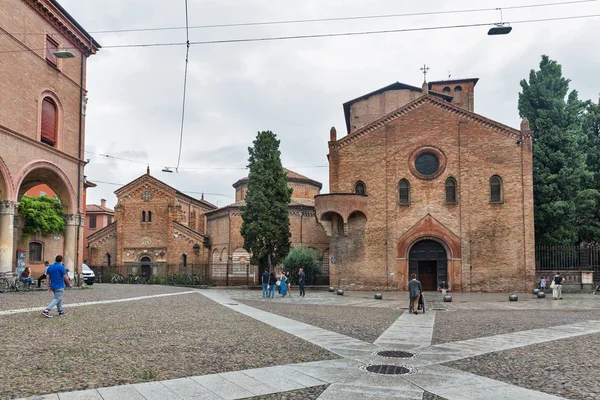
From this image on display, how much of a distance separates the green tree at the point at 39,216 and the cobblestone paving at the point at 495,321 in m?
22.6

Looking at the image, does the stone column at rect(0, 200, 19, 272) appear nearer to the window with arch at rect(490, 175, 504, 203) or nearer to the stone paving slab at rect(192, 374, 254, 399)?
the stone paving slab at rect(192, 374, 254, 399)

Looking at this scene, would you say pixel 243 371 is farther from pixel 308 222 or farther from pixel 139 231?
pixel 139 231

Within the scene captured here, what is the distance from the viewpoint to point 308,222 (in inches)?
1561

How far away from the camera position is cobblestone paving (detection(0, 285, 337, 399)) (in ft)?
20.4

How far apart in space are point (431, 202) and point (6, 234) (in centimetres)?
2163

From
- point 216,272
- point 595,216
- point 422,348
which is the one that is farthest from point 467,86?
point 422,348

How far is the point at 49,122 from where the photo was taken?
22172mm

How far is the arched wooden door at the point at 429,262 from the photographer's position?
1101 inches

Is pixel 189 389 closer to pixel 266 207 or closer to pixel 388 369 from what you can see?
pixel 388 369

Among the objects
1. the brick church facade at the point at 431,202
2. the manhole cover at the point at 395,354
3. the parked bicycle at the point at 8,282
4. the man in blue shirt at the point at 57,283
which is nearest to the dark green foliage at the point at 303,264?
the brick church facade at the point at 431,202

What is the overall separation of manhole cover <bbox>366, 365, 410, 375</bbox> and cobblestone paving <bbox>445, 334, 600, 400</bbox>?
0.89 metres

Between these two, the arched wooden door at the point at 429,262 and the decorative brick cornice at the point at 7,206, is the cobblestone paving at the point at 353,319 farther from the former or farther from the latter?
the decorative brick cornice at the point at 7,206

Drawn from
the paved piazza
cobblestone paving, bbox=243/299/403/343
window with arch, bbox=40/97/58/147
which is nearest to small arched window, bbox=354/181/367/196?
cobblestone paving, bbox=243/299/403/343

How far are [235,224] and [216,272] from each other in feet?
13.9
